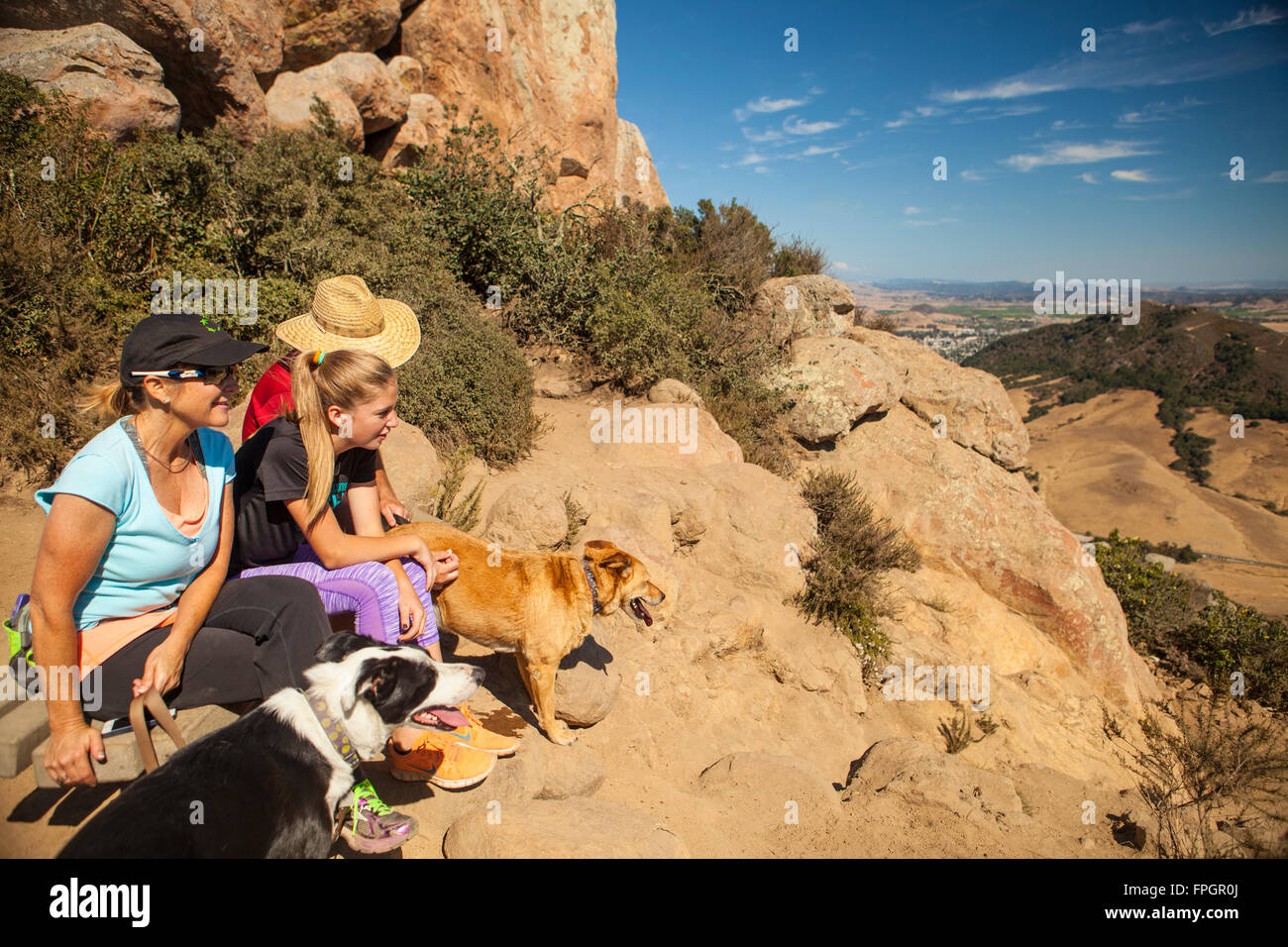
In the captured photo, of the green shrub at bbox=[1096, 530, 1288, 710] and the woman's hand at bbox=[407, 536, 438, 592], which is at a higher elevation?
the woman's hand at bbox=[407, 536, 438, 592]

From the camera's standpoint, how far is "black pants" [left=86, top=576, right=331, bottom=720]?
2324mm

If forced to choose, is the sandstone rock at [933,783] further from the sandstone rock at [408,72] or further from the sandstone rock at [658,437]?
the sandstone rock at [408,72]

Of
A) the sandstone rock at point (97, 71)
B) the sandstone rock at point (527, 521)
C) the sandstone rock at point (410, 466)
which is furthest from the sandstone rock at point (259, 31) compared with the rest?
the sandstone rock at point (527, 521)

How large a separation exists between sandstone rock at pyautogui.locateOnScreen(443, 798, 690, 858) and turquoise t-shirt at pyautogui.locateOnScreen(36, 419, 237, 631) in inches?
64.6

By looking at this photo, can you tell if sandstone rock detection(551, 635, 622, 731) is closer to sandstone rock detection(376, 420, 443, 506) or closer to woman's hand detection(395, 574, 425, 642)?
woman's hand detection(395, 574, 425, 642)

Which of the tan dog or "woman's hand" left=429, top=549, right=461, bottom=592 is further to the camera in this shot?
the tan dog

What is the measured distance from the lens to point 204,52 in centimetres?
873

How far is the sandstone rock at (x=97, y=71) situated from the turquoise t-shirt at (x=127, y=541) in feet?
25.9

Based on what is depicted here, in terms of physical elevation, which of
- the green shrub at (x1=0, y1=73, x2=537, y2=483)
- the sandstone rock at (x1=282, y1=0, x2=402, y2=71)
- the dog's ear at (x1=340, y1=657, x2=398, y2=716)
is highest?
the sandstone rock at (x1=282, y1=0, x2=402, y2=71)

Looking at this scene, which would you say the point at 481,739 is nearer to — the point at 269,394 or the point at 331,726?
the point at 331,726

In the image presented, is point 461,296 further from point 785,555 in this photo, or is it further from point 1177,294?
point 1177,294

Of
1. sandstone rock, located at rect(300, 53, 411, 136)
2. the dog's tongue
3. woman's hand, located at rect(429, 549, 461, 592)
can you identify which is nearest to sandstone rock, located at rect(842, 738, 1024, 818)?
the dog's tongue

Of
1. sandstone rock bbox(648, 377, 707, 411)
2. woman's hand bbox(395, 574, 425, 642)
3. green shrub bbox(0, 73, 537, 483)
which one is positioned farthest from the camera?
sandstone rock bbox(648, 377, 707, 411)
